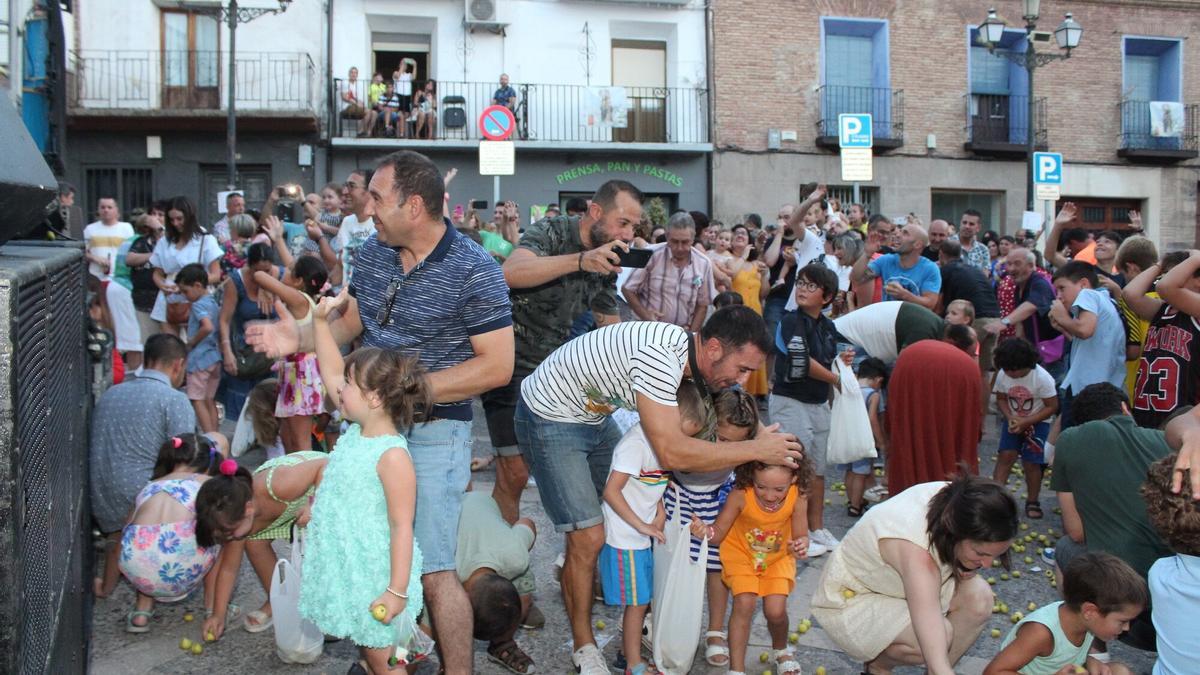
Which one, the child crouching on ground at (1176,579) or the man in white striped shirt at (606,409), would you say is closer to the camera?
Result: the child crouching on ground at (1176,579)

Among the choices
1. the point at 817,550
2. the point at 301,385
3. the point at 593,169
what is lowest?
the point at 817,550

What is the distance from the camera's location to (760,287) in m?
10.4

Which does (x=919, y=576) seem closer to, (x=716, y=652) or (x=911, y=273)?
(x=716, y=652)

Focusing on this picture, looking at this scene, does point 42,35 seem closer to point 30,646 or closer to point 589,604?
point 589,604

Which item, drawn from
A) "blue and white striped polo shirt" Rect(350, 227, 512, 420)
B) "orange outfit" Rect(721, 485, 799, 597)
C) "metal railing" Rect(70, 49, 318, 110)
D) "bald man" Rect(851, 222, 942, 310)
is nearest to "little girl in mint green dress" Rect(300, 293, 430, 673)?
"blue and white striped polo shirt" Rect(350, 227, 512, 420)

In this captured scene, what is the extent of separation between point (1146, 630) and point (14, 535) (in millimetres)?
4218

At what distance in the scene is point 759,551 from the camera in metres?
4.50

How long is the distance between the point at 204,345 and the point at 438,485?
4.74m

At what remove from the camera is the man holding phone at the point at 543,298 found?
5.32 metres

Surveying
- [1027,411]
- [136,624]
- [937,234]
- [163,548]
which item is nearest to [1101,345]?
[1027,411]

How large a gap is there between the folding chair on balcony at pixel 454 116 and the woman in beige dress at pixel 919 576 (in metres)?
17.4

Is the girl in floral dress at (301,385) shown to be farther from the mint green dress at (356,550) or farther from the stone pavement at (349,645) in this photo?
the mint green dress at (356,550)

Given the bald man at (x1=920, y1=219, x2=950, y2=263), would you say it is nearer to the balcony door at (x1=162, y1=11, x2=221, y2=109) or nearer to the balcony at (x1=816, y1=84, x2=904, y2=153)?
the balcony at (x1=816, y1=84, x2=904, y2=153)

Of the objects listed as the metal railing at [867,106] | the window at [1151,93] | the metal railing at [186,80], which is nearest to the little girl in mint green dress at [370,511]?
the metal railing at [186,80]
